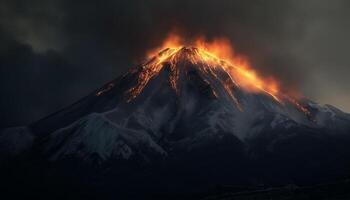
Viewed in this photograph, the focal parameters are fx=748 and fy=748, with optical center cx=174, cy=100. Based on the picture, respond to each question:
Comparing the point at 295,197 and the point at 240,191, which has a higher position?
the point at 240,191

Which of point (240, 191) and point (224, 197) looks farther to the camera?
point (240, 191)

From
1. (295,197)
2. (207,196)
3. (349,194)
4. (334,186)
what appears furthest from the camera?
(207,196)

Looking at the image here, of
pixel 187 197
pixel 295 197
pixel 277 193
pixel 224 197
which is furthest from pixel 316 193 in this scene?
pixel 187 197

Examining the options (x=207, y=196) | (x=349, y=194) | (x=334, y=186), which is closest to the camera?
(x=349, y=194)

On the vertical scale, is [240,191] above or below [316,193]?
above

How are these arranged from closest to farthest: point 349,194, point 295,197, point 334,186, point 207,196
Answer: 1. point 349,194
2. point 295,197
3. point 334,186
4. point 207,196

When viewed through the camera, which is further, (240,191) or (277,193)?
(240,191)

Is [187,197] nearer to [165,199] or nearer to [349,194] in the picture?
[165,199]

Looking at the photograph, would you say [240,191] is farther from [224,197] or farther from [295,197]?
[295,197]

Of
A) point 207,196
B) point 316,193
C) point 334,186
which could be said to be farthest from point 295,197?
point 207,196
